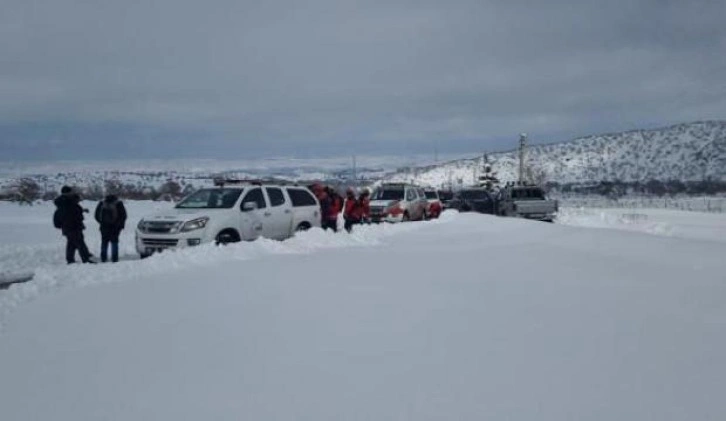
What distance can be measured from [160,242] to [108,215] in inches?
69.5

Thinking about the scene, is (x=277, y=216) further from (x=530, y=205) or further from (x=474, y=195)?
(x=474, y=195)

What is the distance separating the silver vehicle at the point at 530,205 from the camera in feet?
102

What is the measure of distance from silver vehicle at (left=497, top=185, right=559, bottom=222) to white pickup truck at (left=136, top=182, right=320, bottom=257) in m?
17.7

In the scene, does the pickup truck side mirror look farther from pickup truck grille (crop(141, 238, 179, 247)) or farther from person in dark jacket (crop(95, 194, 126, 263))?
person in dark jacket (crop(95, 194, 126, 263))

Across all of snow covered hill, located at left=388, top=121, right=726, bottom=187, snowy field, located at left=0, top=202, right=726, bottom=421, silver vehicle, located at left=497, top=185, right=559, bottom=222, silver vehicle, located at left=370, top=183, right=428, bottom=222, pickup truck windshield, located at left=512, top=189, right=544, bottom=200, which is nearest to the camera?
snowy field, located at left=0, top=202, right=726, bottom=421

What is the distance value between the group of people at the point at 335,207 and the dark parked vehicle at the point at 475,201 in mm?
18402

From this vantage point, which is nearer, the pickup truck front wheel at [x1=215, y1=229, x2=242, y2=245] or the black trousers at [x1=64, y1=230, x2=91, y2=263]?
the black trousers at [x1=64, y1=230, x2=91, y2=263]

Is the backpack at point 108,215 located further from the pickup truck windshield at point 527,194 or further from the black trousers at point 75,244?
the pickup truck windshield at point 527,194

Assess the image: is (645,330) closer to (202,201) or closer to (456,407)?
(456,407)

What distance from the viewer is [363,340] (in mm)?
5836

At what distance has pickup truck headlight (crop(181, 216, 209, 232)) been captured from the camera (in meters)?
12.2

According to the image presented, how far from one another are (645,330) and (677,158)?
200m

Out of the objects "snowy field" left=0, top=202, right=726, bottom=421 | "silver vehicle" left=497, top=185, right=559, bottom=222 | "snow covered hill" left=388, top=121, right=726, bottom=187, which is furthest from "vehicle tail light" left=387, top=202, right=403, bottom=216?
"snow covered hill" left=388, top=121, right=726, bottom=187

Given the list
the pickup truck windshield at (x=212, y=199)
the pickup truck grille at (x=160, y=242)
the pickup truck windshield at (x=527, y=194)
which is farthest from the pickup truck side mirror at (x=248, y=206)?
the pickup truck windshield at (x=527, y=194)
